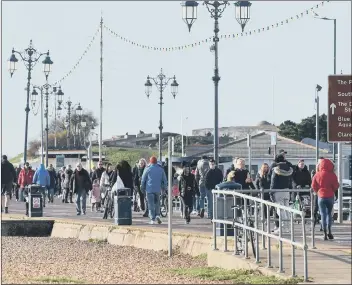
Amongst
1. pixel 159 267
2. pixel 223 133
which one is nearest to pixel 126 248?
pixel 159 267

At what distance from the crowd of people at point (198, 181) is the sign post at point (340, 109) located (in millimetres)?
3227

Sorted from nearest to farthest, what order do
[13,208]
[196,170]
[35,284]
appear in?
1. [35,284]
2. [196,170]
3. [13,208]

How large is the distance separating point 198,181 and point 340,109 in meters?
18.0

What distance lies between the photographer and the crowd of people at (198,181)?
76.5ft

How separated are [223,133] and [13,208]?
7320 centimetres

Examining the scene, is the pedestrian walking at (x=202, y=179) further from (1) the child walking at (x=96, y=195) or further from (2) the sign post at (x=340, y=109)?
(2) the sign post at (x=340, y=109)

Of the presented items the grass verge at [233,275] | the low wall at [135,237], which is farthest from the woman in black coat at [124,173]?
the grass verge at [233,275]

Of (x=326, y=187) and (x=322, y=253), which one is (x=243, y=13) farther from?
(x=322, y=253)

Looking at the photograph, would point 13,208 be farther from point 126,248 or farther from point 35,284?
point 35,284

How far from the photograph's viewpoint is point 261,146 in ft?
258

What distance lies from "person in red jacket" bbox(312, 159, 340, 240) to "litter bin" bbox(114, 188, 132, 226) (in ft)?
25.6

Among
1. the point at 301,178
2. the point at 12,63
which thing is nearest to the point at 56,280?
the point at 301,178

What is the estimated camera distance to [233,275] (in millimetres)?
18422

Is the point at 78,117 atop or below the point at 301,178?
atop
